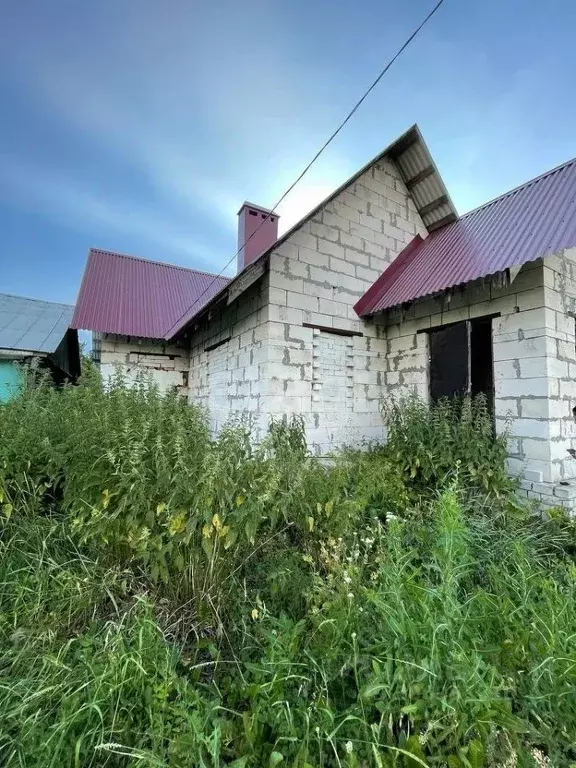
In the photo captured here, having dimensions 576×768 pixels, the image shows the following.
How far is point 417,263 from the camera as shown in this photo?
618 cm

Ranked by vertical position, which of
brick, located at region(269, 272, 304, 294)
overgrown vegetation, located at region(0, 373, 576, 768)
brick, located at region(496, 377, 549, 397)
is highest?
brick, located at region(269, 272, 304, 294)

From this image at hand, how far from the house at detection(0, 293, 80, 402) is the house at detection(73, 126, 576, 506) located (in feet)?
8.97

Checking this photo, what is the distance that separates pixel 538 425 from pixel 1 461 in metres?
6.04

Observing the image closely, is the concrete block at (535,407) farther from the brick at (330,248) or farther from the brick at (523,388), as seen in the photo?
the brick at (330,248)

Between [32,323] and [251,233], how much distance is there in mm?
7215

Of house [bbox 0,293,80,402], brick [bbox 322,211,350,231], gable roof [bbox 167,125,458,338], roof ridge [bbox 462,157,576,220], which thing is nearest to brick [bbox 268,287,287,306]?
gable roof [bbox 167,125,458,338]

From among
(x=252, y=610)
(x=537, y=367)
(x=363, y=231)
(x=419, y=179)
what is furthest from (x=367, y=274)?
(x=252, y=610)

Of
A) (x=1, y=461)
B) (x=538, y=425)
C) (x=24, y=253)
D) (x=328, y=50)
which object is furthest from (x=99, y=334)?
(x=24, y=253)

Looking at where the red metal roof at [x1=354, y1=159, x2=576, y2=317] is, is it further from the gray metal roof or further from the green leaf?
the gray metal roof

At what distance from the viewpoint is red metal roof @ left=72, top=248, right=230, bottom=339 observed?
7.79 metres

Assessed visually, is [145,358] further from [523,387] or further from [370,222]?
[523,387]

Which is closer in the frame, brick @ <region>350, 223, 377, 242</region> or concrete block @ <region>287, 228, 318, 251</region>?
concrete block @ <region>287, 228, 318, 251</region>

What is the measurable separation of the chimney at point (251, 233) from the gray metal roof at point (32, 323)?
232 inches

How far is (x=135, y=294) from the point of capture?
905 cm
